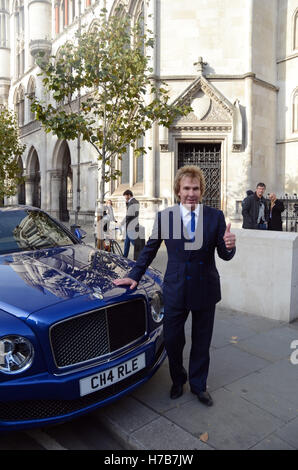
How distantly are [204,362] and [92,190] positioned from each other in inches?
714

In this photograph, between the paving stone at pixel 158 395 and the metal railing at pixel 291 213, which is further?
the metal railing at pixel 291 213

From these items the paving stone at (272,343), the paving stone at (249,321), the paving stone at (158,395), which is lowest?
the paving stone at (158,395)

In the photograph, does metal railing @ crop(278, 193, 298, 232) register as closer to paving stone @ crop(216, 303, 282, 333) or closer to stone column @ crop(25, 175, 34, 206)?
paving stone @ crop(216, 303, 282, 333)

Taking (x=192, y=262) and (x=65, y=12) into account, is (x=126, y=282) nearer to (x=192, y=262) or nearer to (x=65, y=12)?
(x=192, y=262)

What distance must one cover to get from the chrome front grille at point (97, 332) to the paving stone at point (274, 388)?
108cm

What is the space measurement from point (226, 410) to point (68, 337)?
1411 millimetres

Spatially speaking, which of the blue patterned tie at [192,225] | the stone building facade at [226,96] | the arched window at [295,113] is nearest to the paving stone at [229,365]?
the blue patterned tie at [192,225]

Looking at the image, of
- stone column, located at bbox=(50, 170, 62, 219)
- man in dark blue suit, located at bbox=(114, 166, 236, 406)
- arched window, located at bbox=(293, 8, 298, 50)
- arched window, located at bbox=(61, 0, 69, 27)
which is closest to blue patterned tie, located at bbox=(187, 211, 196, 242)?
man in dark blue suit, located at bbox=(114, 166, 236, 406)

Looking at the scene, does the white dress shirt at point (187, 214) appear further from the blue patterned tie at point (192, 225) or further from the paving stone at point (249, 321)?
the paving stone at point (249, 321)

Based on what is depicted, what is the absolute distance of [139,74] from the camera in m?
8.70

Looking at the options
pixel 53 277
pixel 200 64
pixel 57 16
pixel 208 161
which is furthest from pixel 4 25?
pixel 53 277

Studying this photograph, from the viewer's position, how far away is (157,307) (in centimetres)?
339

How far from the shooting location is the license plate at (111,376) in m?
2.61

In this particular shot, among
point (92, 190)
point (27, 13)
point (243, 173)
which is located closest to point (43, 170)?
point (92, 190)
